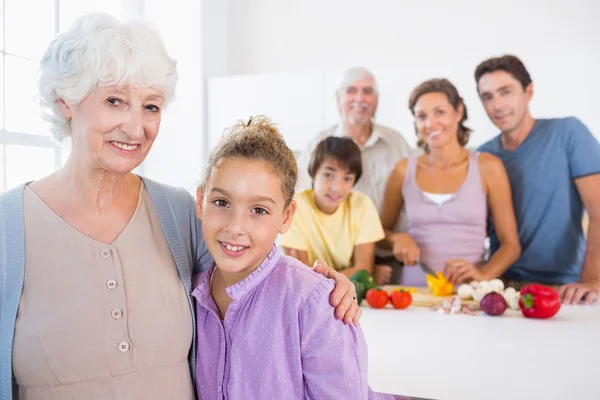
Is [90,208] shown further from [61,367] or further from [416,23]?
[416,23]

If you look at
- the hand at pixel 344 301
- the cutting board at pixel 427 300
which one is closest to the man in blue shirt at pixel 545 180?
the cutting board at pixel 427 300

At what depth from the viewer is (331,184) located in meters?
2.75

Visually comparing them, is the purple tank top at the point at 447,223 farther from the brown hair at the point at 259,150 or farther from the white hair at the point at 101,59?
the white hair at the point at 101,59

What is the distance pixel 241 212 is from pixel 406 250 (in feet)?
5.77

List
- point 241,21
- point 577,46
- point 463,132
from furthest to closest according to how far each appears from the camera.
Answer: point 241,21 < point 577,46 < point 463,132

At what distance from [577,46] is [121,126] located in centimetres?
258

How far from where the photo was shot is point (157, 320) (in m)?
1.17

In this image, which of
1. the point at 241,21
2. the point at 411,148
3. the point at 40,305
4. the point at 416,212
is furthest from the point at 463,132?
the point at 40,305

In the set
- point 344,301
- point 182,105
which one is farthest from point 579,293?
point 182,105

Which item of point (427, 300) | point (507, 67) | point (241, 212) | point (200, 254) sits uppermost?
point (507, 67)

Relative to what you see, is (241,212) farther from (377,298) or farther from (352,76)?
(352,76)

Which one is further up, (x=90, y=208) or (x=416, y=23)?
(x=416, y=23)

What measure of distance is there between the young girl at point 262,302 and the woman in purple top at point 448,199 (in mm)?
1629

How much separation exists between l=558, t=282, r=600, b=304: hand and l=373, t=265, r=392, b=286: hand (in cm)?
73
